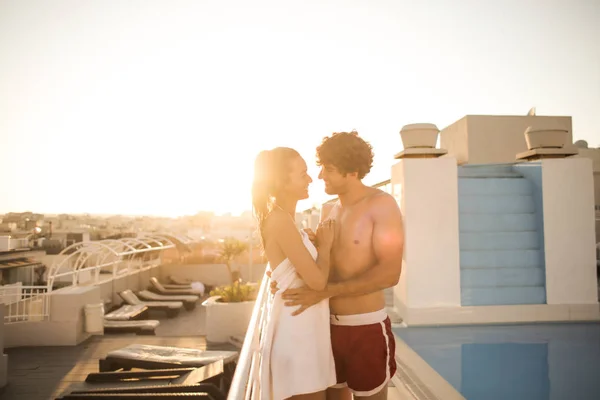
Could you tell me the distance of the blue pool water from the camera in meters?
3.73

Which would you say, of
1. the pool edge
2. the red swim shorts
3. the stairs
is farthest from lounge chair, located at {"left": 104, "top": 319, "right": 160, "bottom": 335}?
the red swim shorts

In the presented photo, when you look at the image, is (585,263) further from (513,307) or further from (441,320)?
(441,320)

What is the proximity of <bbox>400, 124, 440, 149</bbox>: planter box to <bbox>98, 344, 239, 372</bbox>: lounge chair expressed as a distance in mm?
4697

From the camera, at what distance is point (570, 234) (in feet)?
19.2

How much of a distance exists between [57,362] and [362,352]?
8.94 m

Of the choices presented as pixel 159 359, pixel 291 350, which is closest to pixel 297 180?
pixel 291 350

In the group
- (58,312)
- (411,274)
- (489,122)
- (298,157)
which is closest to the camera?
(298,157)

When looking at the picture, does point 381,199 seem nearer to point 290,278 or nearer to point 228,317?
point 290,278

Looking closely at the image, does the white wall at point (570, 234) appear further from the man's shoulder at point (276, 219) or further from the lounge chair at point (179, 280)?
the lounge chair at point (179, 280)

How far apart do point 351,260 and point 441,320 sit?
3.74m

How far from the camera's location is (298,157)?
2250 millimetres

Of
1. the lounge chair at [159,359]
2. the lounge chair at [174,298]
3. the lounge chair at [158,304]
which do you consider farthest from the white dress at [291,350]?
the lounge chair at [174,298]

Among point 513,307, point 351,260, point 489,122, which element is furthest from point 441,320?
point 489,122

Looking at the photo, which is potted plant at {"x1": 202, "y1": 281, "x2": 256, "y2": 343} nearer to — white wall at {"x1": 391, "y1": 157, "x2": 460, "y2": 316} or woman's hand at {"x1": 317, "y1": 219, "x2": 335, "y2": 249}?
white wall at {"x1": 391, "y1": 157, "x2": 460, "y2": 316}
